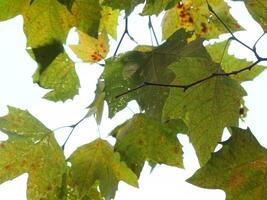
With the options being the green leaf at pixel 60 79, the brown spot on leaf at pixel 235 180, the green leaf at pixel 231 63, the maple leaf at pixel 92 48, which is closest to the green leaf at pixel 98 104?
the green leaf at pixel 60 79

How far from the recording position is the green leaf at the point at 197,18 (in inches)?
54.0

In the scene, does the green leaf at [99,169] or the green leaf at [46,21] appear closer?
the green leaf at [46,21]

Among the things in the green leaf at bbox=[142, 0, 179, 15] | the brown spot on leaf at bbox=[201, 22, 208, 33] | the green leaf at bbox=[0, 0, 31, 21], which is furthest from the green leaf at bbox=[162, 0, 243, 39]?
the green leaf at bbox=[0, 0, 31, 21]

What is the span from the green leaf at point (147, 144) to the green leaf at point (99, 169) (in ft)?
0.24

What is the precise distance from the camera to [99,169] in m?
1.21

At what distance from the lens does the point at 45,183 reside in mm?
1186

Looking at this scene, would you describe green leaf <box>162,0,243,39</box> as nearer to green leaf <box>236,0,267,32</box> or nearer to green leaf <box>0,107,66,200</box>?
green leaf <box>236,0,267,32</box>

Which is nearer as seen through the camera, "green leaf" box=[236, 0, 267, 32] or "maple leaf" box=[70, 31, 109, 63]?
"green leaf" box=[236, 0, 267, 32]

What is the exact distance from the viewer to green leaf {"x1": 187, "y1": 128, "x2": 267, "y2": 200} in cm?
96

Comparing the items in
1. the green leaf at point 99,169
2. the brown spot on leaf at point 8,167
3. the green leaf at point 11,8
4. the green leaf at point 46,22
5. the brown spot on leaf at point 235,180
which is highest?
the green leaf at point 11,8

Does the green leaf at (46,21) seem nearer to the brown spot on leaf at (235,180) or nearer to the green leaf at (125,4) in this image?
the green leaf at (125,4)

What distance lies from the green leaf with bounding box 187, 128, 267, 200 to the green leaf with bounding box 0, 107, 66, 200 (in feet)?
1.26

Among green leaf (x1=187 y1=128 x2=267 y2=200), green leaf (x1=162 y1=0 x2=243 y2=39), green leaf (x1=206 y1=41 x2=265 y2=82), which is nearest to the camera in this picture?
green leaf (x1=187 y1=128 x2=267 y2=200)

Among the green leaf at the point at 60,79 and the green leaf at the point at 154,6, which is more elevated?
the green leaf at the point at 154,6
